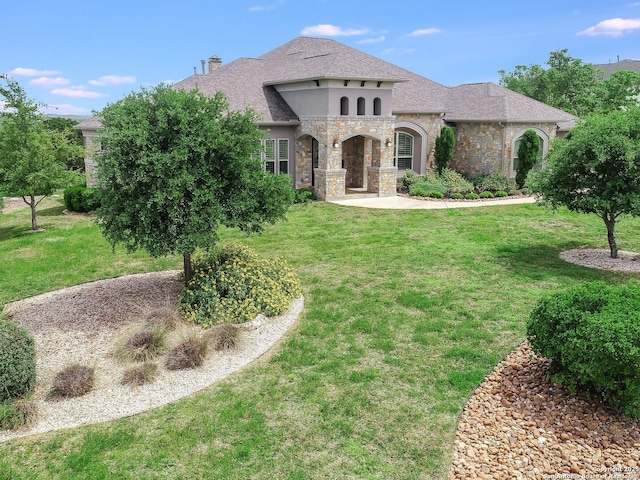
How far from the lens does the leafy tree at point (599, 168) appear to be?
11625 mm

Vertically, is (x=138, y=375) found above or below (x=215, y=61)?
below

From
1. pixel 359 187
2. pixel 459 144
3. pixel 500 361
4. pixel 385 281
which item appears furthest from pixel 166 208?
pixel 459 144

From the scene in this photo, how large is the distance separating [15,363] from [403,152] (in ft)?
71.4

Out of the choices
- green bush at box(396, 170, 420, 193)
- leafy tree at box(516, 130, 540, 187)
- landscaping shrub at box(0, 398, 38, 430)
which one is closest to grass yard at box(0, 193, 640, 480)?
landscaping shrub at box(0, 398, 38, 430)

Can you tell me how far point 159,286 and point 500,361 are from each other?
7.20 metres

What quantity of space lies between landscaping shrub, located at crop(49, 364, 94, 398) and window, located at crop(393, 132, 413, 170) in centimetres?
2059

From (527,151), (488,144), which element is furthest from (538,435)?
(488,144)

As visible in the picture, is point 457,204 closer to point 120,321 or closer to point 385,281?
point 385,281

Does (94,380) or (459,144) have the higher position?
(459,144)

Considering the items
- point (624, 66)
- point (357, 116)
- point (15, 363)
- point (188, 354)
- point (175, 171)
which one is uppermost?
point (624, 66)

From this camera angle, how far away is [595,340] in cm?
608

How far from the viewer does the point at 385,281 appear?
11680 mm

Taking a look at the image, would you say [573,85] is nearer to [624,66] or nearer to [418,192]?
[624,66]

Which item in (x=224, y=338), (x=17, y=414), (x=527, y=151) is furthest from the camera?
(x=527, y=151)
